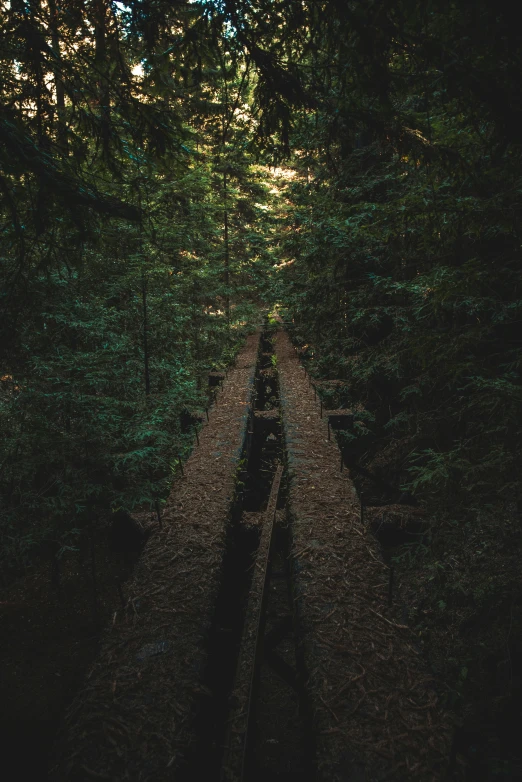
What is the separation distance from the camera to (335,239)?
293 inches

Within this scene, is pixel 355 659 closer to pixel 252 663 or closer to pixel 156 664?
pixel 252 663

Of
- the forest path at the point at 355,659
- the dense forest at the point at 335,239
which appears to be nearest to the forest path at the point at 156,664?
the forest path at the point at 355,659

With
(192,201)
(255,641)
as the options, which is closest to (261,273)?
(192,201)

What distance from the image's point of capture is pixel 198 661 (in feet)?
8.70

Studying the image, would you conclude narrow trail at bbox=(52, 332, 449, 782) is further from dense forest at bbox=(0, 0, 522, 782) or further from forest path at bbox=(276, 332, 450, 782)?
dense forest at bbox=(0, 0, 522, 782)

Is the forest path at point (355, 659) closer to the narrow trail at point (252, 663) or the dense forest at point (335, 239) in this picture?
the narrow trail at point (252, 663)

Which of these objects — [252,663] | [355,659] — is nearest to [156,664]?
[252,663]

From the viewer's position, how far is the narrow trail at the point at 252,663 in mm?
2105

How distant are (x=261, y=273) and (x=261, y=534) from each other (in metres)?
20.7

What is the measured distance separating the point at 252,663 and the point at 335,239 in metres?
6.96

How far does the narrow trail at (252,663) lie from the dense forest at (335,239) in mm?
875

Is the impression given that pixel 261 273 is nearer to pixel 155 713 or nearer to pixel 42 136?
pixel 42 136

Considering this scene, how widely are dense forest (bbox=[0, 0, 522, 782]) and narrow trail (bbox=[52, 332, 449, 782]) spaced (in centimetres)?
87

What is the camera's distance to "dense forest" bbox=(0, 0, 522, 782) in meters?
3.03
